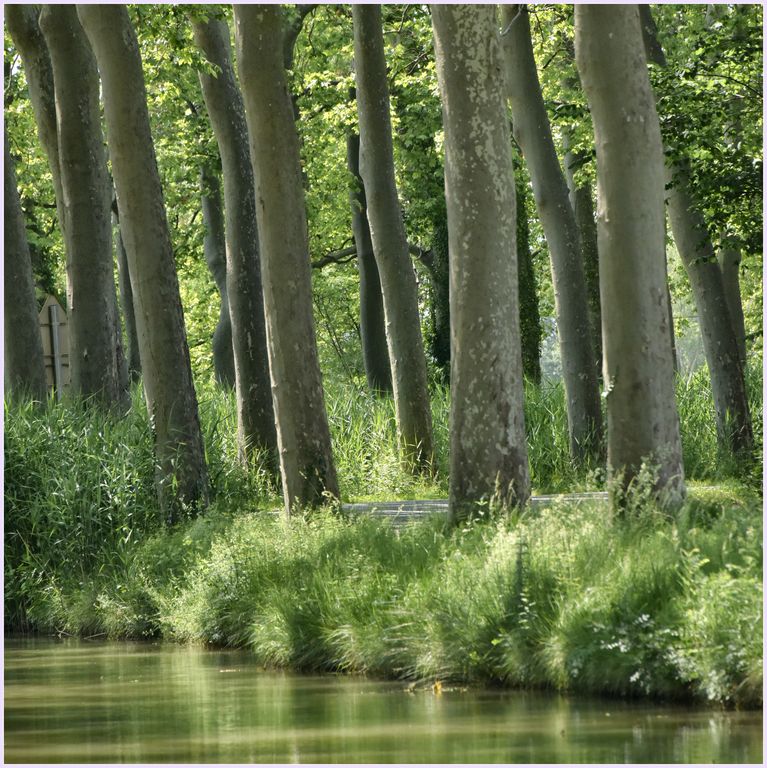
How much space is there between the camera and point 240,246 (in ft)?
61.9

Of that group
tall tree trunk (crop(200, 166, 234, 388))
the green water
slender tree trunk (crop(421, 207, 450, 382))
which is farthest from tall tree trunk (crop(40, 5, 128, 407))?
tall tree trunk (crop(200, 166, 234, 388))

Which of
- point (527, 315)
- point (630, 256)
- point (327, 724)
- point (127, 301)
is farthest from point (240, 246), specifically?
point (127, 301)

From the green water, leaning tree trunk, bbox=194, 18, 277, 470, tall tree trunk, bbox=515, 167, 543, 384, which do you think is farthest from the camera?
tall tree trunk, bbox=515, 167, 543, 384

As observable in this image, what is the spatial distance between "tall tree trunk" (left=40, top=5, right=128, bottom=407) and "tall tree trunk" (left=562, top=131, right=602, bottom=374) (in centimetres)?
782

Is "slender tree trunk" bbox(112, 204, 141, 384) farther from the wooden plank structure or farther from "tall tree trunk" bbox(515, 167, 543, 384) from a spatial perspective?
the wooden plank structure

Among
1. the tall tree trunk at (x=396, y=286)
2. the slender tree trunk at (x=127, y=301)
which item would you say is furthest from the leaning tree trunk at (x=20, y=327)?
the slender tree trunk at (x=127, y=301)

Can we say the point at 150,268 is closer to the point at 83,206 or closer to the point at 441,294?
the point at 83,206

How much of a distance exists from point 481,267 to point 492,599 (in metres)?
3.23

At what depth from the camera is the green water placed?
7734 millimetres

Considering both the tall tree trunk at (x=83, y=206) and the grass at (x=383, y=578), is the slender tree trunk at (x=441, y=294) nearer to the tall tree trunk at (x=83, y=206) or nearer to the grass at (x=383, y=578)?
the grass at (x=383, y=578)

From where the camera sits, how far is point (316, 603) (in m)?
11.4

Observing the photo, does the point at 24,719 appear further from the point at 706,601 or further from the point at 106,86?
the point at 106,86

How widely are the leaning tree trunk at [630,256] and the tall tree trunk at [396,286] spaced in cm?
830

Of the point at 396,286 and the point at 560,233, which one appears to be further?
the point at 396,286
